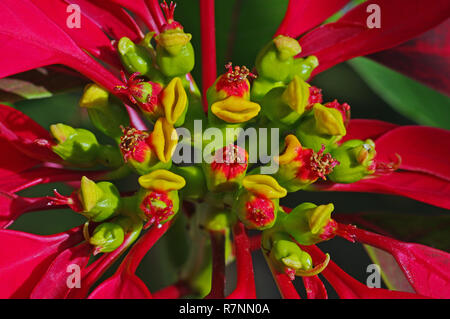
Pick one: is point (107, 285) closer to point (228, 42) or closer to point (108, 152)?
point (108, 152)

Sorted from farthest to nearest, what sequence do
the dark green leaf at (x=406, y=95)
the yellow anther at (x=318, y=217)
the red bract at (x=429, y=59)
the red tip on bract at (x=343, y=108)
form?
the dark green leaf at (x=406, y=95) < the red bract at (x=429, y=59) < the red tip on bract at (x=343, y=108) < the yellow anther at (x=318, y=217)

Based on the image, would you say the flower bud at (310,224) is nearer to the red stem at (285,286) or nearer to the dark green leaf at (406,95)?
the red stem at (285,286)

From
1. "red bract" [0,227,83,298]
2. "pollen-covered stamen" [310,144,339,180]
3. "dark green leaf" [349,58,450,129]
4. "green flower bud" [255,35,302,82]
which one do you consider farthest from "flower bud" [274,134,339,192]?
"dark green leaf" [349,58,450,129]

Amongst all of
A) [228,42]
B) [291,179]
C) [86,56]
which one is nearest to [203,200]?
[291,179]

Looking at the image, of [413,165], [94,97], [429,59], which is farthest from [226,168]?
[429,59]

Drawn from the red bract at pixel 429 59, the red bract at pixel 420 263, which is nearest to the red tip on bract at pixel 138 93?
the red bract at pixel 420 263

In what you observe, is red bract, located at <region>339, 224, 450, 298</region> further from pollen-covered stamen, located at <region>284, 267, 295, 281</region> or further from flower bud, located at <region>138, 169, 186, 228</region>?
flower bud, located at <region>138, 169, 186, 228</region>

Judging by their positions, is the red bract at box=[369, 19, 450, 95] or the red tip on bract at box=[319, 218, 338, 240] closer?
→ the red tip on bract at box=[319, 218, 338, 240]
